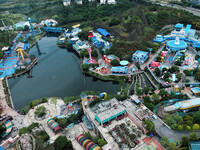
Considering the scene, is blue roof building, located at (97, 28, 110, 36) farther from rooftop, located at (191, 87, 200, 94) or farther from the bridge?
rooftop, located at (191, 87, 200, 94)

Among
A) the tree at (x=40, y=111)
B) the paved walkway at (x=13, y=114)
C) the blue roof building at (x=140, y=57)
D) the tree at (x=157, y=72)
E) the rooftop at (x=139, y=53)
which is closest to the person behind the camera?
the paved walkway at (x=13, y=114)

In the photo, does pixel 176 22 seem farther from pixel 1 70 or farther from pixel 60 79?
pixel 1 70

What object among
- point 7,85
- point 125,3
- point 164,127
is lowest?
point 7,85

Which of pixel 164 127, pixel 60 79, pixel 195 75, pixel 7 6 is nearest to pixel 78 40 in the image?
pixel 60 79

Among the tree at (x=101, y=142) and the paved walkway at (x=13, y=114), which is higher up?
the tree at (x=101, y=142)

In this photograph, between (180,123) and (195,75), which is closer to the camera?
(180,123)

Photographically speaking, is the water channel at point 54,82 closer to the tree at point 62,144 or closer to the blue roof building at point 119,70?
the blue roof building at point 119,70

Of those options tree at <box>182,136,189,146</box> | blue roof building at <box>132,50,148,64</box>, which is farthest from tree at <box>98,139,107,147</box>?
blue roof building at <box>132,50,148,64</box>

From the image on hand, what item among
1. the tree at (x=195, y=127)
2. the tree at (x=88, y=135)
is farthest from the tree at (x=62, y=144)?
the tree at (x=195, y=127)

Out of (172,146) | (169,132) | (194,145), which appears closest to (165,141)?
(172,146)
